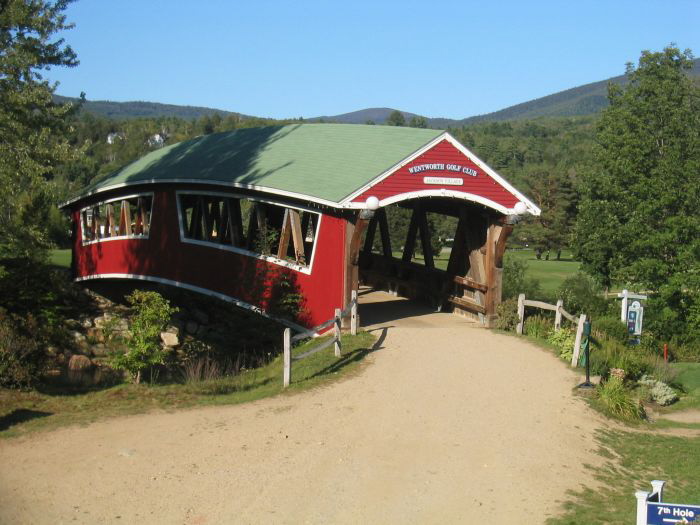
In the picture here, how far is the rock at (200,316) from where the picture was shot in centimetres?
2791

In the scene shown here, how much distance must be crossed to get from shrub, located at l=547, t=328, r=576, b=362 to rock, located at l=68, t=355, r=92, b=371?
12.0 metres

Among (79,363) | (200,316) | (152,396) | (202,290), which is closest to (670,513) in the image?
(152,396)

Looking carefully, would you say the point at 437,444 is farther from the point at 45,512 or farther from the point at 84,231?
the point at 84,231

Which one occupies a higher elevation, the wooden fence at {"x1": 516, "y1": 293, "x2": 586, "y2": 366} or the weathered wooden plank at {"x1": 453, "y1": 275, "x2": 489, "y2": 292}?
the weathered wooden plank at {"x1": 453, "y1": 275, "x2": 489, "y2": 292}

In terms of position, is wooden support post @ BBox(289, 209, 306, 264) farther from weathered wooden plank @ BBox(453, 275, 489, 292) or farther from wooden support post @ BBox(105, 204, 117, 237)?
wooden support post @ BBox(105, 204, 117, 237)

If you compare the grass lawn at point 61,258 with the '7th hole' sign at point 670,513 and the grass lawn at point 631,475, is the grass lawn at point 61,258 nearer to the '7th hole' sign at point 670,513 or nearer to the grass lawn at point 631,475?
the grass lawn at point 631,475

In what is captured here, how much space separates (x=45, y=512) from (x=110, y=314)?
19.9 meters

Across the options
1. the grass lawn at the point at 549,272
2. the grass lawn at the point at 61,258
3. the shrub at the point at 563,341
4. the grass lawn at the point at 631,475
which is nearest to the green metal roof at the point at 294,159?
the shrub at the point at 563,341

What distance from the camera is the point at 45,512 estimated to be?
8.70 m

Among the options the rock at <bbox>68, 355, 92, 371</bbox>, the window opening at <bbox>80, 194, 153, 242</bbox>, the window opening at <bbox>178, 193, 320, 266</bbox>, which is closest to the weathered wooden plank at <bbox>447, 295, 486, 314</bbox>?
the window opening at <bbox>178, 193, 320, 266</bbox>

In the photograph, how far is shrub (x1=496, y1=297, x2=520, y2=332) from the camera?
60.8 ft

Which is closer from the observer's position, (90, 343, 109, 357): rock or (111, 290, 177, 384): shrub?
(111, 290, 177, 384): shrub

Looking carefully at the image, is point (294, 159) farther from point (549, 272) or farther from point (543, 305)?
point (549, 272)

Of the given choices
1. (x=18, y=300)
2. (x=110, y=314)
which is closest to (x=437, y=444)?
(x=18, y=300)
